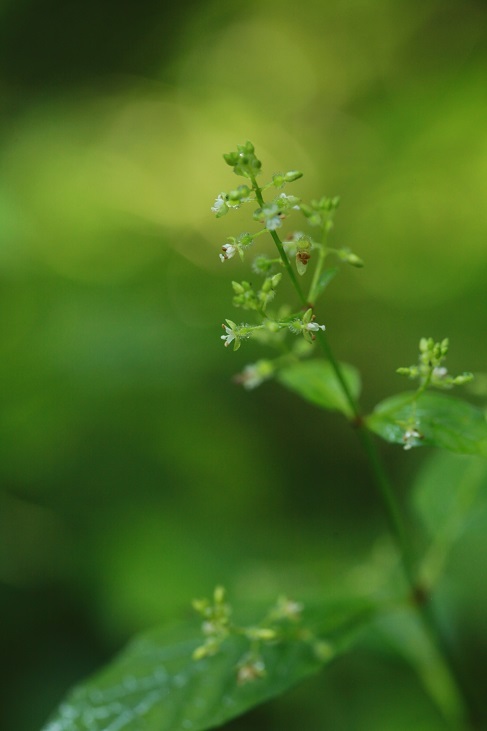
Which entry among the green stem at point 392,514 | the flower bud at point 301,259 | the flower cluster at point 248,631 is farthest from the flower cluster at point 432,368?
the flower cluster at point 248,631

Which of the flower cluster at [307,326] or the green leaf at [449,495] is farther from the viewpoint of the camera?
the green leaf at [449,495]

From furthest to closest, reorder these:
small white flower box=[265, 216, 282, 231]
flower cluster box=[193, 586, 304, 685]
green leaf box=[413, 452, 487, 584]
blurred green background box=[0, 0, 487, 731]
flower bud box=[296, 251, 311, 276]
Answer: blurred green background box=[0, 0, 487, 731], green leaf box=[413, 452, 487, 584], flower cluster box=[193, 586, 304, 685], flower bud box=[296, 251, 311, 276], small white flower box=[265, 216, 282, 231]

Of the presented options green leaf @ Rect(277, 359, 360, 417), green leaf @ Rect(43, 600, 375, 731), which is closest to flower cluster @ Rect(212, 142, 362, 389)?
green leaf @ Rect(277, 359, 360, 417)

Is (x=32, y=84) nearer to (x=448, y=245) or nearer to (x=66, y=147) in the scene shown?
(x=66, y=147)

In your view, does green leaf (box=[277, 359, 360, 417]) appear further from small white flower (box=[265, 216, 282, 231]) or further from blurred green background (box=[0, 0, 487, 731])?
Result: blurred green background (box=[0, 0, 487, 731])

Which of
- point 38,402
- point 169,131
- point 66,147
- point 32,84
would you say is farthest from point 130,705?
point 32,84

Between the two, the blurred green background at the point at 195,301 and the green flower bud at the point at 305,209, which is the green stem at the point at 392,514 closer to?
the green flower bud at the point at 305,209
